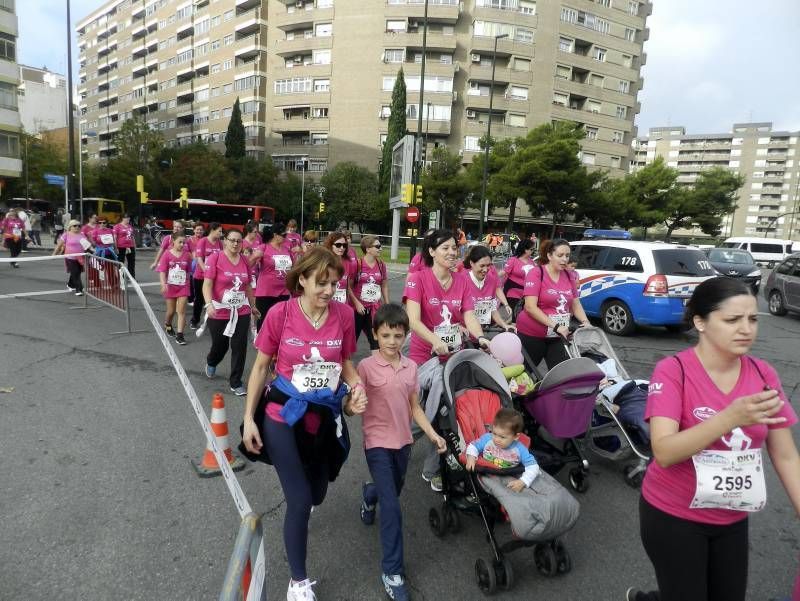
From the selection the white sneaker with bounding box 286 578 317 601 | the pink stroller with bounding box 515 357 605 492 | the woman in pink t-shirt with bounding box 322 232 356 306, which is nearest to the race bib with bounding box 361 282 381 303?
the woman in pink t-shirt with bounding box 322 232 356 306

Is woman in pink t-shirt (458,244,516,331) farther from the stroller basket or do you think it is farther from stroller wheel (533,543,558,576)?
stroller wheel (533,543,558,576)

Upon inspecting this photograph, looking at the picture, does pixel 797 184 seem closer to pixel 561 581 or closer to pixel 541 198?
pixel 541 198

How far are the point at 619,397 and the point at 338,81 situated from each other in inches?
2087

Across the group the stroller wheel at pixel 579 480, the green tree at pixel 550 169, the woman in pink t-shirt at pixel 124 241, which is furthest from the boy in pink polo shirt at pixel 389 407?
the green tree at pixel 550 169

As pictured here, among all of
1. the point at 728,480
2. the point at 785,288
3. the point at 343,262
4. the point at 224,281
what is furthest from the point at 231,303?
the point at 785,288

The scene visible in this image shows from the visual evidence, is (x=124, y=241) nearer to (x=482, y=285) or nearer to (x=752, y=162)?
(x=482, y=285)

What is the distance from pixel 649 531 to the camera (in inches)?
81.7

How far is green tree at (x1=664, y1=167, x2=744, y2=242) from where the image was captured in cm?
4803

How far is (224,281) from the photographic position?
5996 mm

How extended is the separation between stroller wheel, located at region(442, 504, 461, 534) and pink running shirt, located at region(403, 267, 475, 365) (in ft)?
4.04

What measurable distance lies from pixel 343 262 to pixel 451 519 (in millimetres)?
3739

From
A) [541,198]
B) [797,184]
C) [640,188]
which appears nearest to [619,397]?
[541,198]

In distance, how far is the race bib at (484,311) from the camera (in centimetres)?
524

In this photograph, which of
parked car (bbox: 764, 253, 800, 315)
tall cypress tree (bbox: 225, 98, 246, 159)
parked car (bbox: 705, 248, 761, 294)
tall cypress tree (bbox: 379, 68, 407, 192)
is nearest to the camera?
parked car (bbox: 764, 253, 800, 315)
